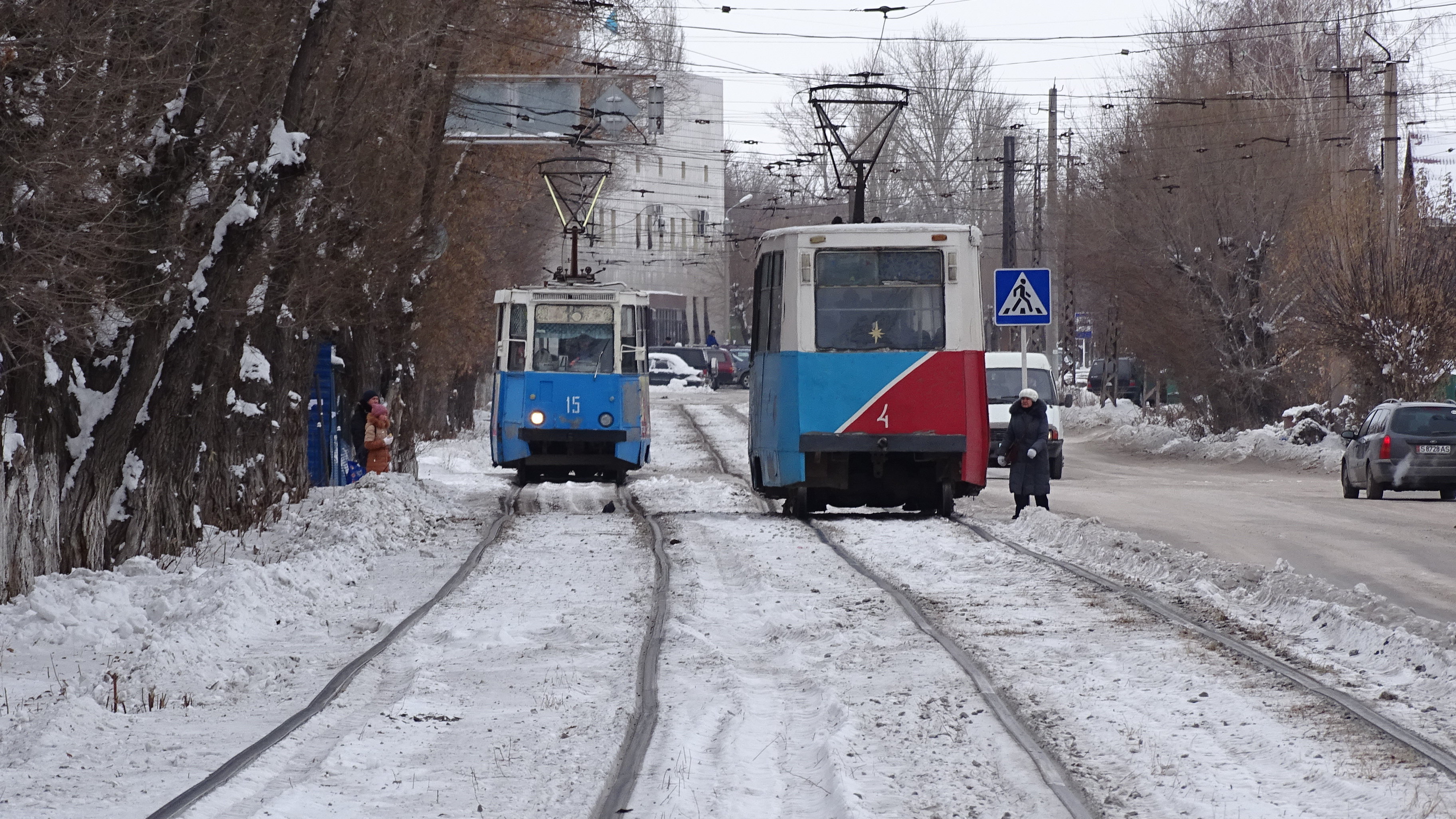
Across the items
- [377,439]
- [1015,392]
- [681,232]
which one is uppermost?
[681,232]

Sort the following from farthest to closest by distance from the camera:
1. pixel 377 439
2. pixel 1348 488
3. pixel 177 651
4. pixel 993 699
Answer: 1. pixel 1348 488
2. pixel 377 439
3. pixel 177 651
4. pixel 993 699

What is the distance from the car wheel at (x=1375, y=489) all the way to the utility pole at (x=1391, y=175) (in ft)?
30.4

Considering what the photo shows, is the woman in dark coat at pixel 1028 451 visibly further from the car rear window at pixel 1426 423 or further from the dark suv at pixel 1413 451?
the car rear window at pixel 1426 423

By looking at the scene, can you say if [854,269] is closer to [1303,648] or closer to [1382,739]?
[1303,648]

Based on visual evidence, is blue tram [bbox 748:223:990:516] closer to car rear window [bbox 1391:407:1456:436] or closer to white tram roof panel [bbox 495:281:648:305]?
white tram roof panel [bbox 495:281:648:305]

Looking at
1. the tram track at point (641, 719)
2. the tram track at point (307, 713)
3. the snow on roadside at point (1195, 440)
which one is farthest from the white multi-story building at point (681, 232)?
the tram track at point (641, 719)

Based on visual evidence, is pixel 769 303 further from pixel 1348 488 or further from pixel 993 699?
pixel 993 699

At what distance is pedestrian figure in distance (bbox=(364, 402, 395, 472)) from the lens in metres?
21.6

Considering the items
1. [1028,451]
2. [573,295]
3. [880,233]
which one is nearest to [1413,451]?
[1028,451]

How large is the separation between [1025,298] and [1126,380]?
43.4 m

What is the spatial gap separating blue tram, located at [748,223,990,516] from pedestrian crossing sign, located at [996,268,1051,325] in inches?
127

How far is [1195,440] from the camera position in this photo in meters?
39.5

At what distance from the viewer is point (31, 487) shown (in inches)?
508

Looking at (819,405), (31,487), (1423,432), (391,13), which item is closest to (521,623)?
(31,487)
